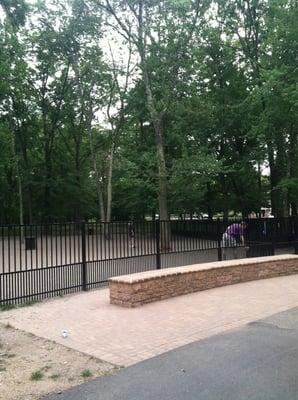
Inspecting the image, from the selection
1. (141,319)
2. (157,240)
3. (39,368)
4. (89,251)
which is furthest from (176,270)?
(39,368)

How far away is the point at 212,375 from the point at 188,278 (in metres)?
5.87

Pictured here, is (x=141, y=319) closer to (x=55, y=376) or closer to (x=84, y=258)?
(x=55, y=376)

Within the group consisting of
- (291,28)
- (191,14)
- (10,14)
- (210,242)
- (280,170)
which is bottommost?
(210,242)

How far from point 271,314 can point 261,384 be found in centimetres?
411

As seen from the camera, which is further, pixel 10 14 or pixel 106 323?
pixel 10 14

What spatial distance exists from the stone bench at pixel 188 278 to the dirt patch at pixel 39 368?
8.87ft

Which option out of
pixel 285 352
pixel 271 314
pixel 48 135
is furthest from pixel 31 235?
pixel 48 135

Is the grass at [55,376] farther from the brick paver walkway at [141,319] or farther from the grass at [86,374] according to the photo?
the brick paver walkway at [141,319]

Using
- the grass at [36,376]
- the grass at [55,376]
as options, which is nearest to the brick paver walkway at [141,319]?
the grass at [55,376]

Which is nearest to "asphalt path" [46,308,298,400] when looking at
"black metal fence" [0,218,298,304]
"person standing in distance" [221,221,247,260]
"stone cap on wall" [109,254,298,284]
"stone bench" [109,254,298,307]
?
"stone bench" [109,254,298,307]

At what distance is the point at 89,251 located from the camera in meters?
12.2

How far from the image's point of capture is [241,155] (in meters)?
32.6

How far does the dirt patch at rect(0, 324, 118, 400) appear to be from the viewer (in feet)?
17.4

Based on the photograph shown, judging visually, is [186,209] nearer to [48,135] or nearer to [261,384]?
[48,135]
